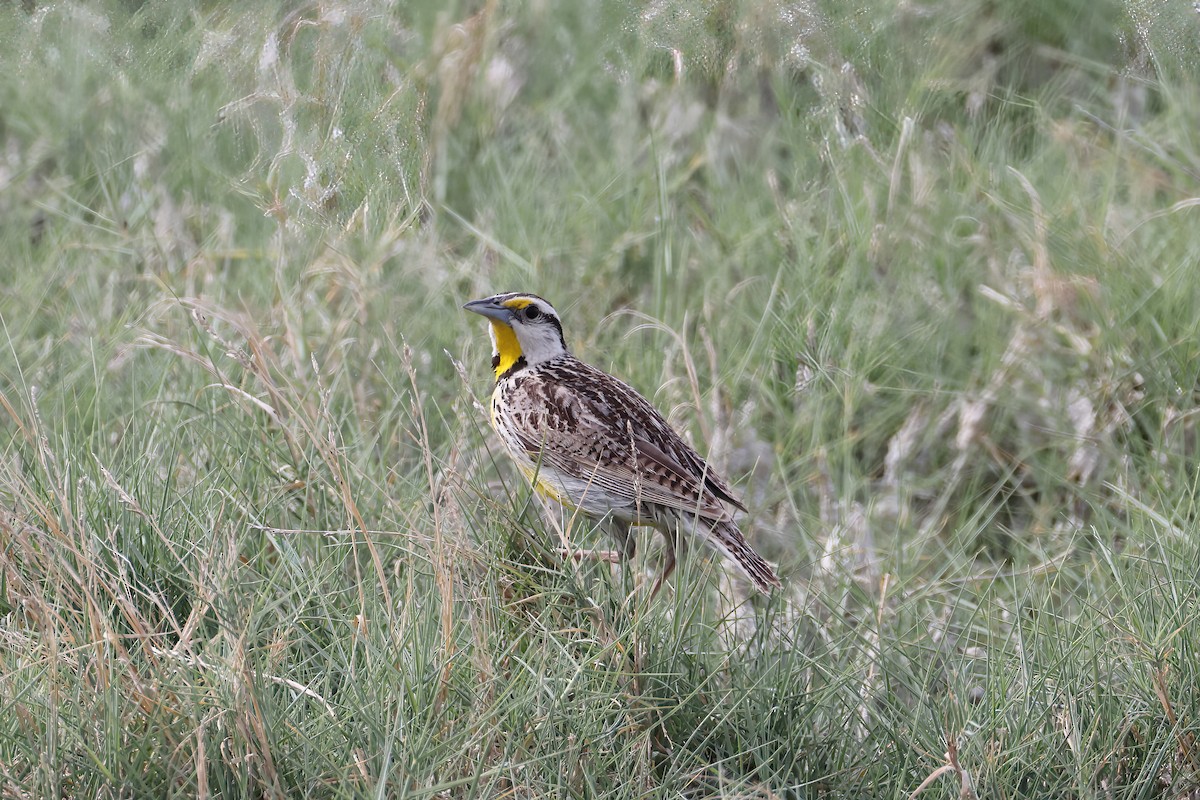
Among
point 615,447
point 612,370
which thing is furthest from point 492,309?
point 612,370

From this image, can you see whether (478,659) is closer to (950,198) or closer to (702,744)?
(702,744)

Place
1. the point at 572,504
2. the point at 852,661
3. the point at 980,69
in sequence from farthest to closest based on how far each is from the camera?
1. the point at 980,69
2. the point at 572,504
3. the point at 852,661

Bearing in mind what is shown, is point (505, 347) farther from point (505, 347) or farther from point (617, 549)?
point (617, 549)

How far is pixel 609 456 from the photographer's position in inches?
165

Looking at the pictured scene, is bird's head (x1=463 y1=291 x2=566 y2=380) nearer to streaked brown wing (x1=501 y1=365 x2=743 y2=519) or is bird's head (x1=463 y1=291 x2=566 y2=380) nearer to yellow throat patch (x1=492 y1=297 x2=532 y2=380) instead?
yellow throat patch (x1=492 y1=297 x2=532 y2=380)

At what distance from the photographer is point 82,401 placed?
14.8 feet

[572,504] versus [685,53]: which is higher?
[685,53]

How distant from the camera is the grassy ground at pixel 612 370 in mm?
3098

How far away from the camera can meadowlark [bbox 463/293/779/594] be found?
159 inches

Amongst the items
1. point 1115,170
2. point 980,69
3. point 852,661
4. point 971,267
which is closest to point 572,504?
point 852,661

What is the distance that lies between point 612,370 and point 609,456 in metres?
1.11

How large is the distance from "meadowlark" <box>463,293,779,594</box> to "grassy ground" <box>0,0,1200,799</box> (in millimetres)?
127

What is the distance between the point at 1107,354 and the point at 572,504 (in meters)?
2.24

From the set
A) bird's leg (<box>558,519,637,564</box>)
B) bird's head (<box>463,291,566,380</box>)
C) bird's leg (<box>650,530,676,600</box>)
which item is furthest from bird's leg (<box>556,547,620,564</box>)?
bird's head (<box>463,291,566,380</box>)
